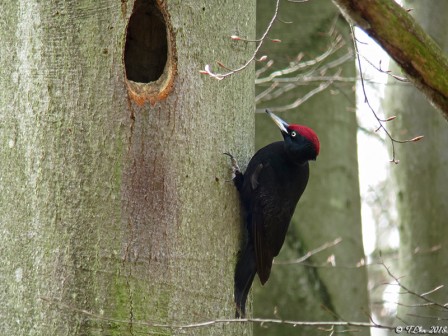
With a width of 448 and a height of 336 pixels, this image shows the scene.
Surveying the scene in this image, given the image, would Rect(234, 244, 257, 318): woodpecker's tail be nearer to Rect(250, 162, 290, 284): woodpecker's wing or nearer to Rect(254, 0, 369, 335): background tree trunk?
Rect(250, 162, 290, 284): woodpecker's wing

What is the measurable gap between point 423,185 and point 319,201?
796mm

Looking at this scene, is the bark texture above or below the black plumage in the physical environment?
above

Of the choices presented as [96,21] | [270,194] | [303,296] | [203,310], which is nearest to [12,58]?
[96,21]

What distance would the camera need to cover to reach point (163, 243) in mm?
3170

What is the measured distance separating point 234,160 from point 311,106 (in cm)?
266

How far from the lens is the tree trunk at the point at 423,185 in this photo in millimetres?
5637

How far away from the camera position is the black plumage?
12.3ft

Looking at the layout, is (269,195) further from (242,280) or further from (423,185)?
(423,185)

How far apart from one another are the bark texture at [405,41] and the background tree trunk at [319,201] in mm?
3371

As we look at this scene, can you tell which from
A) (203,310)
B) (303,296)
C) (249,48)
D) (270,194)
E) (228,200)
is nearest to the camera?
(203,310)

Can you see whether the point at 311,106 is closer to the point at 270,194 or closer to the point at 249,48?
the point at 270,194

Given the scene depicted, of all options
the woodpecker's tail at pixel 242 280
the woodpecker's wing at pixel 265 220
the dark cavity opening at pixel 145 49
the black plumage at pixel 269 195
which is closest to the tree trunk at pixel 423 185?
the black plumage at pixel 269 195

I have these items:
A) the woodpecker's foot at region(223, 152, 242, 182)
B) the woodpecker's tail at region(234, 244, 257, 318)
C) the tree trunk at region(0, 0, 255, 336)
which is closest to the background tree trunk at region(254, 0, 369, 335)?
the woodpecker's tail at region(234, 244, 257, 318)

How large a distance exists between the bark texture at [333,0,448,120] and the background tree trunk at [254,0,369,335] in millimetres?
3371
